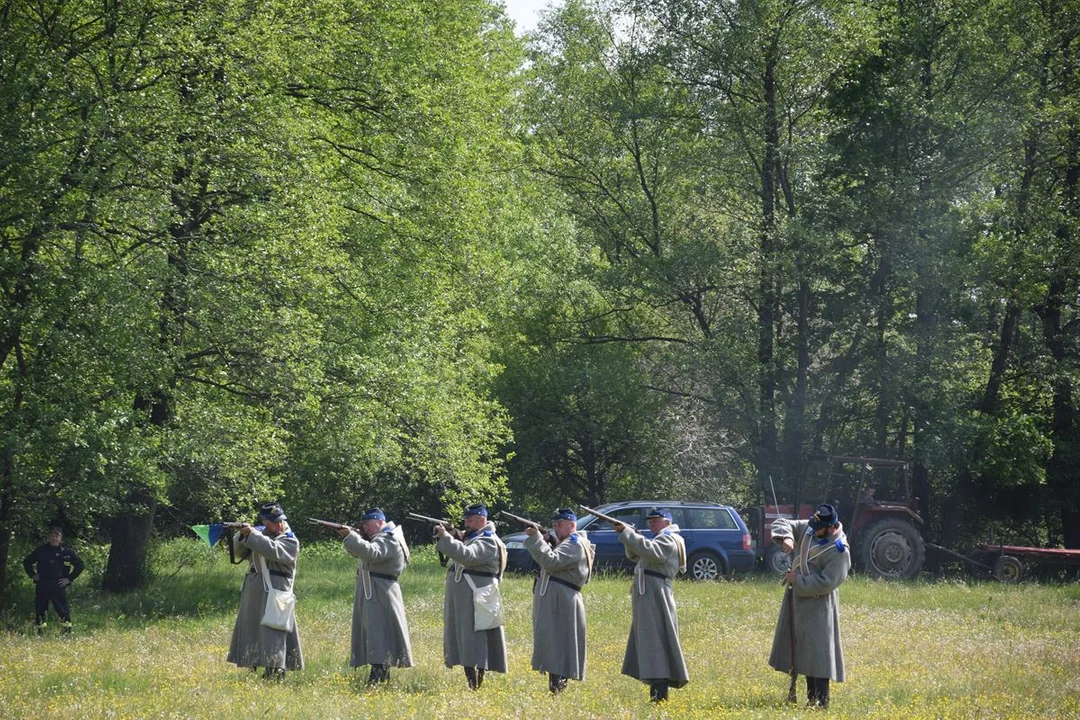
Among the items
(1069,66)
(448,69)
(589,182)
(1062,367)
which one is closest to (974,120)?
(1069,66)

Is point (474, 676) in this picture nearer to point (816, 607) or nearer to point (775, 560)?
point (816, 607)

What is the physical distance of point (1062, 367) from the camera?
98.2 ft

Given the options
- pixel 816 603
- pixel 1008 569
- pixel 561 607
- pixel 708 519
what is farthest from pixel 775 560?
pixel 816 603

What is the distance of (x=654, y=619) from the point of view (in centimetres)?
1243

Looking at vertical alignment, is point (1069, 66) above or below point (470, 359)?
above

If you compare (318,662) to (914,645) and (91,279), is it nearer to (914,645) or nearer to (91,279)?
(91,279)

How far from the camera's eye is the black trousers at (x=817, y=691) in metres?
12.2

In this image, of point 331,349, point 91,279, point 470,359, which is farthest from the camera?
point 470,359

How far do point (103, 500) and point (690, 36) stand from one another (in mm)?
19050

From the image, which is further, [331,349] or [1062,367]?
[1062,367]

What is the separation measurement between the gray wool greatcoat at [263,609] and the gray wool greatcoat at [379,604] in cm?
82

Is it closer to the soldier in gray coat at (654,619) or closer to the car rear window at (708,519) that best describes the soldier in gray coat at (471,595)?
the soldier in gray coat at (654,619)

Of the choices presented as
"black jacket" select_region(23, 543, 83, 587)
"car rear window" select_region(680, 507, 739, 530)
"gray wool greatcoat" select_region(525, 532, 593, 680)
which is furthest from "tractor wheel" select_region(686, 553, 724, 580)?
"gray wool greatcoat" select_region(525, 532, 593, 680)

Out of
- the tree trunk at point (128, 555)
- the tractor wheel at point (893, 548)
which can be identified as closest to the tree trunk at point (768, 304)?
the tractor wheel at point (893, 548)
